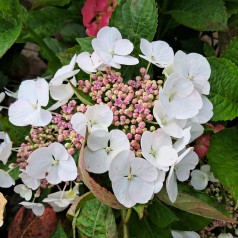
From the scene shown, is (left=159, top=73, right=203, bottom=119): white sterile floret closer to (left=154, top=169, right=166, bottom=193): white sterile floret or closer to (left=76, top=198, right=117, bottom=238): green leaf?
(left=154, top=169, right=166, bottom=193): white sterile floret

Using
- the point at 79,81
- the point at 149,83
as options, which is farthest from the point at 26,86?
the point at 149,83

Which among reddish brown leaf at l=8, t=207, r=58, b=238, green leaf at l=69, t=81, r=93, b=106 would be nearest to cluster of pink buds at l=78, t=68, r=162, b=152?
green leaf at l=69, t=81, r=93, b=106

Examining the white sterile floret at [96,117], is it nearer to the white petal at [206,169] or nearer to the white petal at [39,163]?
the white petal at [39,163]

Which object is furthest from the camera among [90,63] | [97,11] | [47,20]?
[47,20]

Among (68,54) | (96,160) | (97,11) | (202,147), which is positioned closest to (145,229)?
(202,147)

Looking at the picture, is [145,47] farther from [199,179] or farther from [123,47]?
[199,179]
